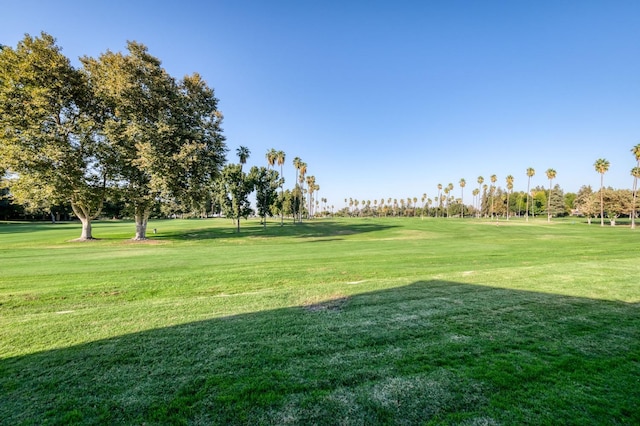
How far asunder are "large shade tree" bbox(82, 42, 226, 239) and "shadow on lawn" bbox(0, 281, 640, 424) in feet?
76.9

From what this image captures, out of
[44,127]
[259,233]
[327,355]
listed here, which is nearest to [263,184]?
[259,233]

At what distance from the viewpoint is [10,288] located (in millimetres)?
9250

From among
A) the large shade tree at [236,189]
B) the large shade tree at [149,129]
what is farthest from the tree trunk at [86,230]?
the large shade tree at [236,189]

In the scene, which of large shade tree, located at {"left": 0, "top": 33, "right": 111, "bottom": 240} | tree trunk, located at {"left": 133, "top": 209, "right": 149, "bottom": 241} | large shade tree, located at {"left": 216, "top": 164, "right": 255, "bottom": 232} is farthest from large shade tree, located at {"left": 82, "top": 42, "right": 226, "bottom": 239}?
large shade tree, located at {"left": 216, "top": 164, "right": 255, "bottom": 232}

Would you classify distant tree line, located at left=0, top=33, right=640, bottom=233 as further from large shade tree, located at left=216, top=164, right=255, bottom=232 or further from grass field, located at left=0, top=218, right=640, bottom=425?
grass field, located at left=0, top=218, right=640, bottom=425

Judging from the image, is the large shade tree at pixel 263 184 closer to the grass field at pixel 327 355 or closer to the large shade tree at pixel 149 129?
the large shade tree at pixel 149 129

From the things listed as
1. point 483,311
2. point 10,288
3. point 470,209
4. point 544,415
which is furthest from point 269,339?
point 470,209

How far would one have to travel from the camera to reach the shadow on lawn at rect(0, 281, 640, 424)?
3205 mm

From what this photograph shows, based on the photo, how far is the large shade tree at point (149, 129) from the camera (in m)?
25.5

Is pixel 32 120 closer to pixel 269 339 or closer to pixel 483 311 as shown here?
pixel 269 339

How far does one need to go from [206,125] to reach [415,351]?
3122 centimetres

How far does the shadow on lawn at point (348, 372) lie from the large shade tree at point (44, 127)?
27.1 m

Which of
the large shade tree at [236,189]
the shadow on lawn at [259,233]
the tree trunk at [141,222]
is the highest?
the large shade tree at [236,189]

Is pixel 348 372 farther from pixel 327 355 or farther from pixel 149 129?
pixel 149 129
